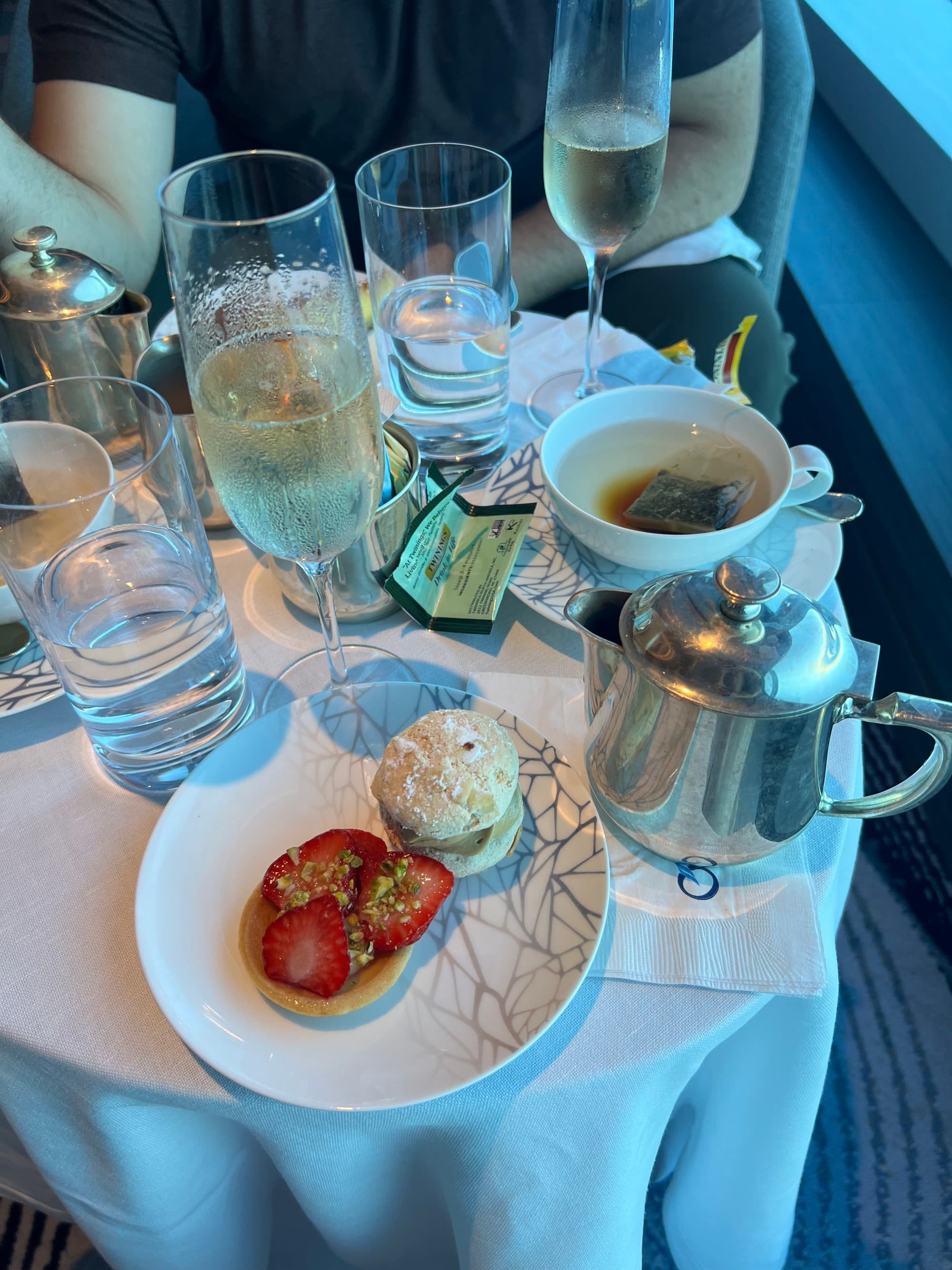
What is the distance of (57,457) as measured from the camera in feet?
2.28

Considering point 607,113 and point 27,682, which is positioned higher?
point 607,113

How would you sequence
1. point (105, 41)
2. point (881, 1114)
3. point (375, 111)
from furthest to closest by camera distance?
point (375, 111) < point (105, 41) < point (881, 1114)

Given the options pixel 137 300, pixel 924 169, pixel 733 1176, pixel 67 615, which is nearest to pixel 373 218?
pixel 137 300

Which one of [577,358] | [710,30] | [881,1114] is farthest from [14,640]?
[710,30]

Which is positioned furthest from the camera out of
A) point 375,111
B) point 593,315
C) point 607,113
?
point 375,111

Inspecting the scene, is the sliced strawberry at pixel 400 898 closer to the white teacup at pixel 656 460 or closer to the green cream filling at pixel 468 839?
the green cream filling at pixel 468 839

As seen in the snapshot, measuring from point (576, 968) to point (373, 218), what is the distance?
2.14 ft

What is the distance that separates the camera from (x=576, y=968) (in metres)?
0.50

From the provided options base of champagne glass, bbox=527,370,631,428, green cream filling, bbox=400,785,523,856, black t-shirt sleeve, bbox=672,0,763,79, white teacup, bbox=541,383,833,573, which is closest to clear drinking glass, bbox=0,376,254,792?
green cream filling, bbox=400,785,523,856

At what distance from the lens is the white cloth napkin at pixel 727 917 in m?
0.53

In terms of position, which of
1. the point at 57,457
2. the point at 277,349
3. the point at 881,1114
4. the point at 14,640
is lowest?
the point at 881,1114

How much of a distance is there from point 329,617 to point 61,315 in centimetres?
42

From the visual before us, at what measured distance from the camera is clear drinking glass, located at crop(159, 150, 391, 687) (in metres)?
0.51

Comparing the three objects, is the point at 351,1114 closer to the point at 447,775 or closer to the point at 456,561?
the point at 447,775
